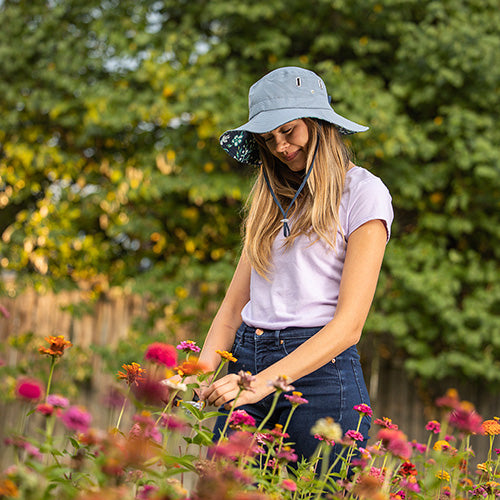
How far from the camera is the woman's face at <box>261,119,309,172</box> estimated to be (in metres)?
1.63

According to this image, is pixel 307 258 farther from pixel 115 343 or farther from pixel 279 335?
pixel 115 343

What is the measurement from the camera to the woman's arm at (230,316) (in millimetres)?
1788

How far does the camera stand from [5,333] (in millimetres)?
5910

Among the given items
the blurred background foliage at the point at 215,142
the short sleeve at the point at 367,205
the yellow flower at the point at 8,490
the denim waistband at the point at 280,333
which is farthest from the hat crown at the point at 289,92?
the blurred background foliage at the point at 215,142

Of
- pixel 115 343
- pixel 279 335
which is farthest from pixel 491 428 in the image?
pixel 115 343

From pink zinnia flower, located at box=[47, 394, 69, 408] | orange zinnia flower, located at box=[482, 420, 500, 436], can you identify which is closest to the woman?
orange zinnia flower, located at box=[482, 420, 500, 436]

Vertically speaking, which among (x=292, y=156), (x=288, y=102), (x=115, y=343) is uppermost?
(x=288, y=102)

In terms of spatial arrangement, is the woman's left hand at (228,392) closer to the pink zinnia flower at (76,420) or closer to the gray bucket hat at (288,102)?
the pink zinnia flower at (76,420)

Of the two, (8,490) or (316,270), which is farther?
(316,270)

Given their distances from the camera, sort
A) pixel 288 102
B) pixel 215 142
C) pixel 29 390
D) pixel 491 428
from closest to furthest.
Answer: pixel 29 390, pixel 491 428, pixel 288 102, pixel 215 142

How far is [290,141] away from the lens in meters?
1.64

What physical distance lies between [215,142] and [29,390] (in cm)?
393

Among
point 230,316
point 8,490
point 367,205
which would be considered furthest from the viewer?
point 230,316

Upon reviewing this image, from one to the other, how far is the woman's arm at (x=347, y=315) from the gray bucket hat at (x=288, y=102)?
1.06 feet
